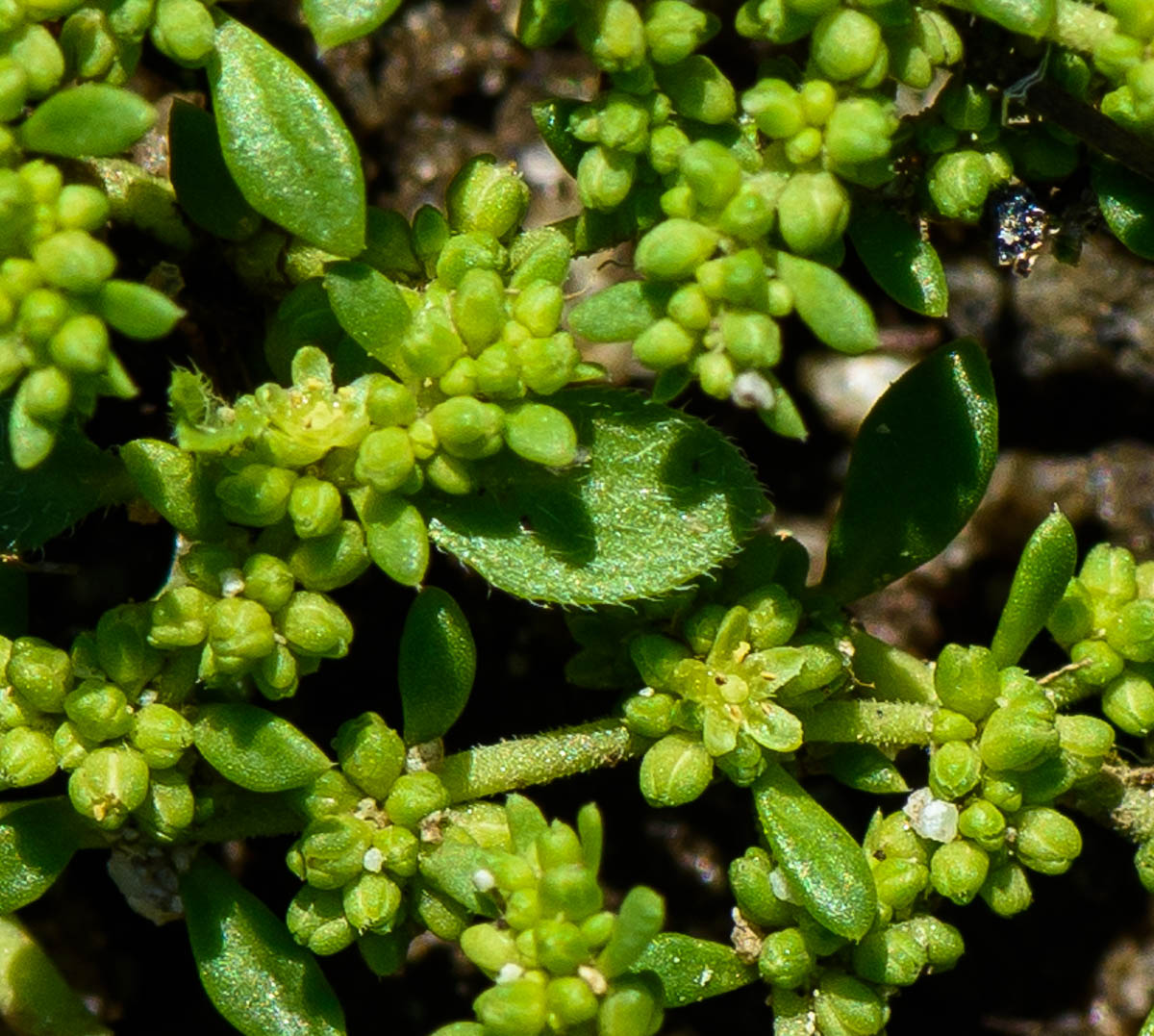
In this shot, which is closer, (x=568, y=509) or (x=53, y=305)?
(x=53, y=305)

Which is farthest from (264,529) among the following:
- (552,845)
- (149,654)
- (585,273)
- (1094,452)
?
(1094,452)

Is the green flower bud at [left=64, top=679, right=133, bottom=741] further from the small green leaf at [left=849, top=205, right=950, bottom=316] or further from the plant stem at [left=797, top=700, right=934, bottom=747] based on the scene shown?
the small green leaf at [left=849, top=205, right=950, bottom=316]

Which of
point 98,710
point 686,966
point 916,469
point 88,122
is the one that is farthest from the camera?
point 916,469

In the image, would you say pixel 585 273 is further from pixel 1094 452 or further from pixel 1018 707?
pixel 1018 707

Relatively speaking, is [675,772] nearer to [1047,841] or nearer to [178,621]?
[1047,841]

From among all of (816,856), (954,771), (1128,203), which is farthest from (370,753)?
(1128,203)

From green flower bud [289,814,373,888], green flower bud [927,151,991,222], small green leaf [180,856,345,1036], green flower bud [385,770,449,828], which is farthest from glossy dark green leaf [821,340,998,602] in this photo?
small green leaf [180,856,345,1036]
